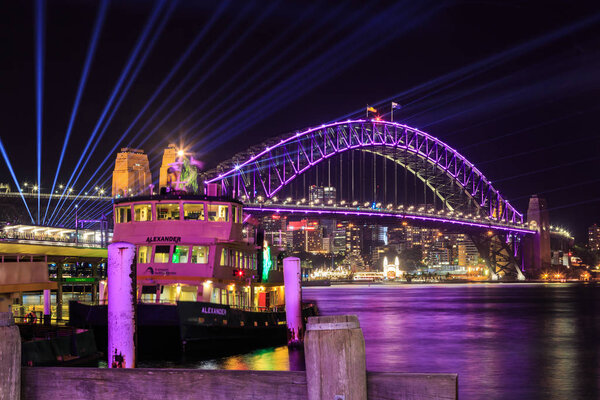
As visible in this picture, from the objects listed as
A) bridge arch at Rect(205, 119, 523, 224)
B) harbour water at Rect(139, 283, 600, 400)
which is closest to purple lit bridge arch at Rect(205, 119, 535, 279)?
bridge arch at Rect(205, 119, 523, 224)

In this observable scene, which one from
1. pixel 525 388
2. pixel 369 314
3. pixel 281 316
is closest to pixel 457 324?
pixel 369 314

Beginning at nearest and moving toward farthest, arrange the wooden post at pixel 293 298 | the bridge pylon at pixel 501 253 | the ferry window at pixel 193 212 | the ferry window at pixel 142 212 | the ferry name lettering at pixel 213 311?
the ferry name lettering at pixel 213 311 → the ferry window at pixel 193 212 → the ferry window at pixel 142 212 → the wooden post at pixel 293 298 → the bridge pylon at pixel 501 253

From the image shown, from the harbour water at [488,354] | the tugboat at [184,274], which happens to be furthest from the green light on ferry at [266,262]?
the harbour water at [488,354]

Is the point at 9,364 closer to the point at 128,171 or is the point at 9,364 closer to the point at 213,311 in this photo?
the point at 213,311

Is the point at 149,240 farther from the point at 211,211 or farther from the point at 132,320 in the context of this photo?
the point at 132,320

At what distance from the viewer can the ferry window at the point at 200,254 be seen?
25781 mm

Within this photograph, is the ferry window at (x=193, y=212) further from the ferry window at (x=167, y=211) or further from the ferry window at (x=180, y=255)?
the ferry window at (x=180, y=255)

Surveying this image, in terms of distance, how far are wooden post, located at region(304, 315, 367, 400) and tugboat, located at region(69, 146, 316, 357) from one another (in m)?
19.4

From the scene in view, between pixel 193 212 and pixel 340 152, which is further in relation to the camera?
pixel 340 152

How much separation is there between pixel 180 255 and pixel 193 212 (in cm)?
173

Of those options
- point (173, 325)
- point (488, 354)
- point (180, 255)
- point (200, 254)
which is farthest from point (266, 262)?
point (488, 354)

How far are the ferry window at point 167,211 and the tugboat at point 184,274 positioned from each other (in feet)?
0.12

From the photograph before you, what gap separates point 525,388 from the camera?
23.2 meters

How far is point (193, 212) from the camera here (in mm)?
26375
